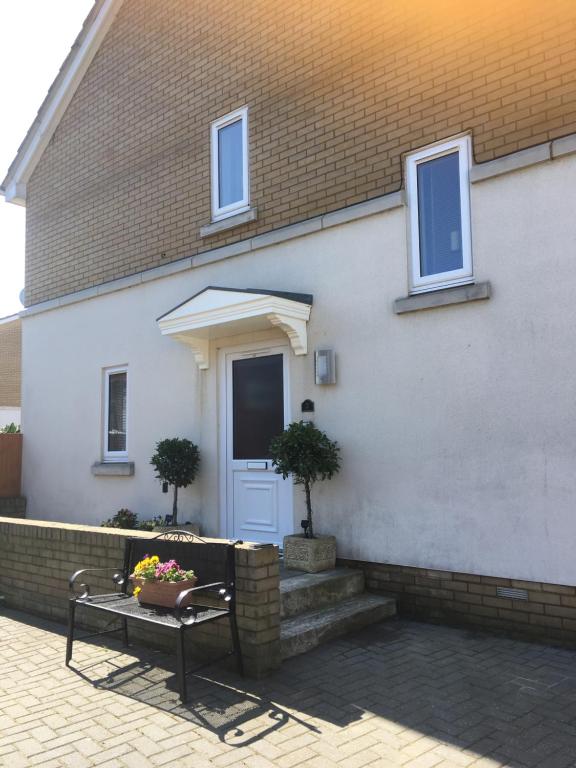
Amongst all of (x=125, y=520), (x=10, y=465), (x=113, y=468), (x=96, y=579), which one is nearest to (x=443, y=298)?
(x=96, y=579)

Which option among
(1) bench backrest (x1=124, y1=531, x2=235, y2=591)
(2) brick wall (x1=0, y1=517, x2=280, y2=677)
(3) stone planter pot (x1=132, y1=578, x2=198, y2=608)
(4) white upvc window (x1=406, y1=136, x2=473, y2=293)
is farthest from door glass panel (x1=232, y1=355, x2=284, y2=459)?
(3) stone planter pot (x1=132, y1=578, x2=198, y2=608)

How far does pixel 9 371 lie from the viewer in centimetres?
2569

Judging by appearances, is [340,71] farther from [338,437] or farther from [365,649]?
[365,649]

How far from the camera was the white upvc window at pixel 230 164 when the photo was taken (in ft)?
26.5

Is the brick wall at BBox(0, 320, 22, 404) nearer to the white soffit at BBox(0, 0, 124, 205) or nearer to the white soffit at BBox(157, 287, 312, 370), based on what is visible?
the white soffit at BBox(0, 0, 124, 205)

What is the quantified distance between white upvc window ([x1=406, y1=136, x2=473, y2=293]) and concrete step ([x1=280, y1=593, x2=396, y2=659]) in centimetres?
295

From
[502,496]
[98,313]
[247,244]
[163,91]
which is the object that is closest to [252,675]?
[502,496]

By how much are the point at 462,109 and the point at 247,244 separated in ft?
9.37

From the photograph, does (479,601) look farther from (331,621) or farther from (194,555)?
(194,555)

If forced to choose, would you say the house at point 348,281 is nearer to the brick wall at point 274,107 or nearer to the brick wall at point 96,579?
the brick wall at point 274,107

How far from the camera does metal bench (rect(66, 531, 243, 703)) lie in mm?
4379

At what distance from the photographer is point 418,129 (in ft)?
21.0

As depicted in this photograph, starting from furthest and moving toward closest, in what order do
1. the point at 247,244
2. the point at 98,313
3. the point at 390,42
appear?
the point at 98,313 → the point at 247,244 → the point at 390,42

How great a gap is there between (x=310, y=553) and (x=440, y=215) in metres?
3.43
